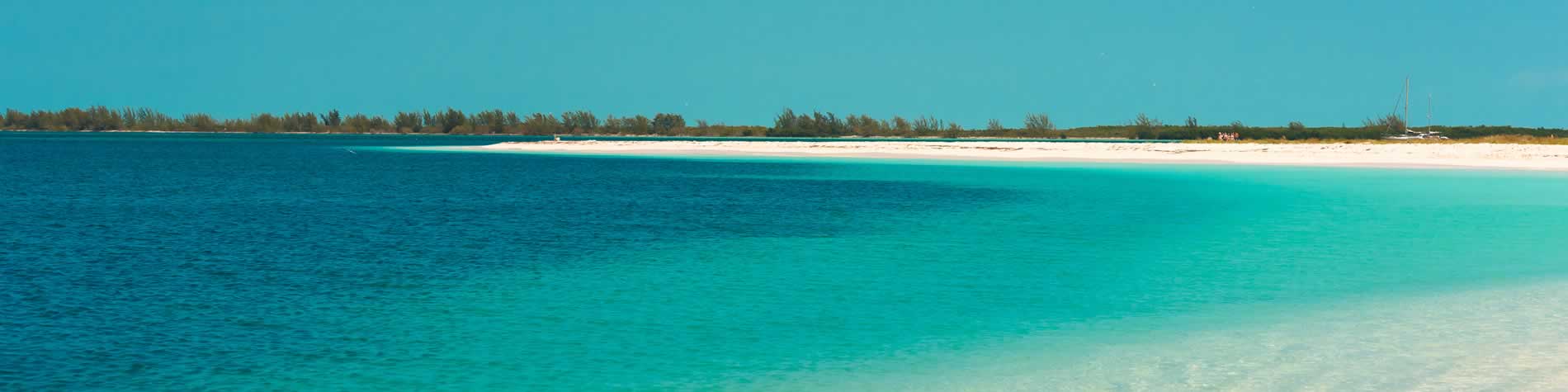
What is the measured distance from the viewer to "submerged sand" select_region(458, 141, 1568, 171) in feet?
146

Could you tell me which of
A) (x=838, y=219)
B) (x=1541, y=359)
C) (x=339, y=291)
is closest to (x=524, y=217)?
(x=838, y=219)

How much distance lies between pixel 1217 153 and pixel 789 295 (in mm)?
49282

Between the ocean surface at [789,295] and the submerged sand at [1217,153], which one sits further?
the submerged sand at [1217,153]

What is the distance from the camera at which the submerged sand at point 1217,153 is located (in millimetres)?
44594

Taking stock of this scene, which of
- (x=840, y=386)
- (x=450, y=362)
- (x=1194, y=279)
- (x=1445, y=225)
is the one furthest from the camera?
(x=1445, y=225)

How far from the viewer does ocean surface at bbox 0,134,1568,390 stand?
7.59 meters

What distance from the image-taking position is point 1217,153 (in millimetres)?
56000

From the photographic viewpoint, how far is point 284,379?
7.36 m

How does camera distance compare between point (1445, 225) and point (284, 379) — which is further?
point (1445, 225)

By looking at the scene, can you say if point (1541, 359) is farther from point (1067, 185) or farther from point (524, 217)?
point (1067, 185)

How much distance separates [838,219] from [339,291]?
1059 cm

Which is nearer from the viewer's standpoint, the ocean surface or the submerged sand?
the ocean surface

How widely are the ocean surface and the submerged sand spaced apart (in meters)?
21.3

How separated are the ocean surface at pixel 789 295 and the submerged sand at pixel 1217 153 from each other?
2132 cm
